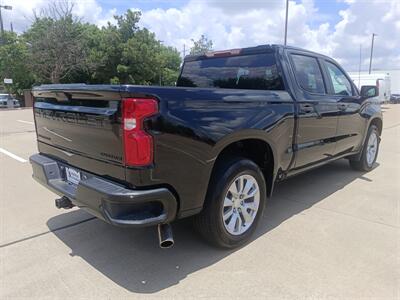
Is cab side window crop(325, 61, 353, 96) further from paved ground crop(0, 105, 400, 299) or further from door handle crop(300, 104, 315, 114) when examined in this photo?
paved ground crop(0, 105, 400, 299)

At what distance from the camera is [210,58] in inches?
187

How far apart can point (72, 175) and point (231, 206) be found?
4.95 ft

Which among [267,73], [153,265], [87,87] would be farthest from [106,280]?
[267,73]

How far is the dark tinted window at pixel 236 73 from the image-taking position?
415 centimetres

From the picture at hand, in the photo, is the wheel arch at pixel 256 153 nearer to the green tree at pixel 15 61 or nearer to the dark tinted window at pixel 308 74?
the dark tinted window at pixel 308 74

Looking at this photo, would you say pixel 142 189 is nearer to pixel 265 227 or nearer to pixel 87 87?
pixel 87 87

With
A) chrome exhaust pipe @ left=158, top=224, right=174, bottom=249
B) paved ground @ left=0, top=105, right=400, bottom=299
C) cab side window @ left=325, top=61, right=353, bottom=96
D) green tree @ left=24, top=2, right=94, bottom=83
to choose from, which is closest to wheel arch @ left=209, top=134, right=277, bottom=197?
paved ground @ left=0, top=105, right=400, bottom=299

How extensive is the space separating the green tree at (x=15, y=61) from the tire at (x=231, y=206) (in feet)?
102

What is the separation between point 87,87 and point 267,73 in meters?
2.15

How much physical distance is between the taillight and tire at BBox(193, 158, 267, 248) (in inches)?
32.7

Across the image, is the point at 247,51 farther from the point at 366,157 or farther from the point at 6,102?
the point at 6,102

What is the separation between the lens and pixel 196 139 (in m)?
2.89

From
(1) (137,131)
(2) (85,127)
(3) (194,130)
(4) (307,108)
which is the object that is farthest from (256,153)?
(2) (85,127)

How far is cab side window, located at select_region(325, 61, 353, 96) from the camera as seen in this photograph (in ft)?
16.7
